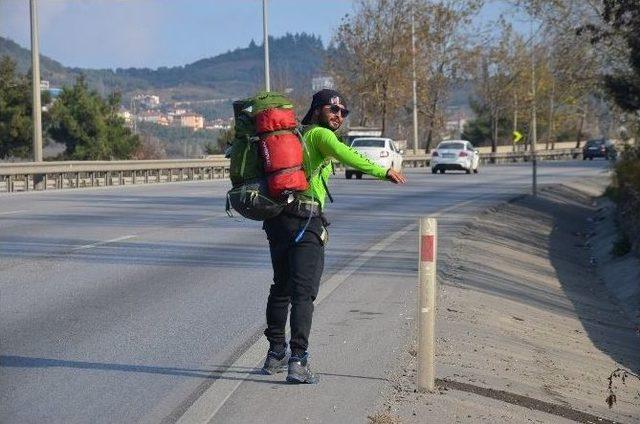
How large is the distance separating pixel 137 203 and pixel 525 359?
16.0 m

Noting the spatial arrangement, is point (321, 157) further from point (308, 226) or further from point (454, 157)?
point (454, 157)

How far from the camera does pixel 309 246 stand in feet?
23.7

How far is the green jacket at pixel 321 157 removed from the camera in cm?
719

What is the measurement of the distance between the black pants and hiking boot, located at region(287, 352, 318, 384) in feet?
0.15

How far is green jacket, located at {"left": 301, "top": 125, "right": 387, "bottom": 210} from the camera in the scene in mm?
7188

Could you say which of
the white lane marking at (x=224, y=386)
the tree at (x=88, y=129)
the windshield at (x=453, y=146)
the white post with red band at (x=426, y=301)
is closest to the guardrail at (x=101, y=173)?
the windshield at (x=453, y=146)

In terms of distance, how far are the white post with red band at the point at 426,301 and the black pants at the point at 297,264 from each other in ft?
2.20

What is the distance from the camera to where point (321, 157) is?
7312 millimetres

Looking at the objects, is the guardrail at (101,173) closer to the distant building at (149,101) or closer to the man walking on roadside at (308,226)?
the man walking on roadside at (308,226)

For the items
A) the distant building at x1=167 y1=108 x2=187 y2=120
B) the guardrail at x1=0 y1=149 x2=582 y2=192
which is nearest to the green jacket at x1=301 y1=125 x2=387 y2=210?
the guardrail at x1=0 y1=149 x2=582 y2=192

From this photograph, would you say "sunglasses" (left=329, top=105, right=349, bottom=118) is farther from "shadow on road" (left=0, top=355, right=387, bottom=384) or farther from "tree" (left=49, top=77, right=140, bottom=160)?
"tree" (left=49, top=77, right=140, bottom=160)

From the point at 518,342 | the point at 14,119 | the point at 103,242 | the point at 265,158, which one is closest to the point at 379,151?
the point at 103,242

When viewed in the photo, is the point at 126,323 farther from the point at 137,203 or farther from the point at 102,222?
the point at 137,203

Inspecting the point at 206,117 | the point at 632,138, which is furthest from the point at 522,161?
the point at 206,117
